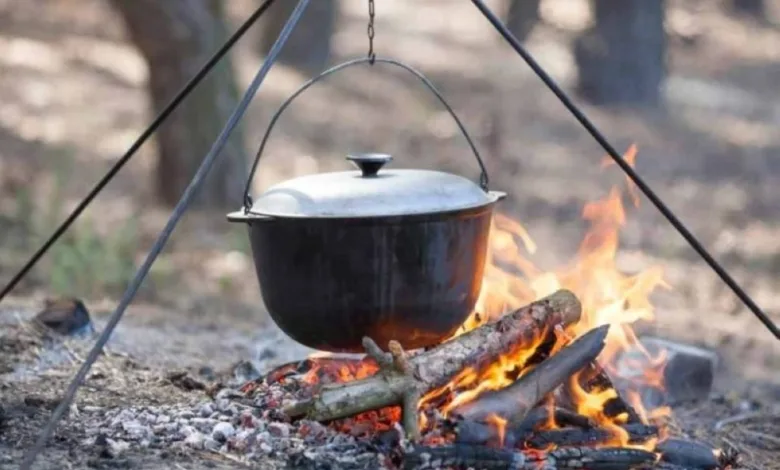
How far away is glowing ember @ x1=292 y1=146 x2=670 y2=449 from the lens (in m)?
4.27

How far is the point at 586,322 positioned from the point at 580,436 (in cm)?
72

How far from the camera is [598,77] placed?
1406 cm

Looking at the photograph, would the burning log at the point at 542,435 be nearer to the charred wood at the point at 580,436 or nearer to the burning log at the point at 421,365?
the charred wood at the point at 580,436

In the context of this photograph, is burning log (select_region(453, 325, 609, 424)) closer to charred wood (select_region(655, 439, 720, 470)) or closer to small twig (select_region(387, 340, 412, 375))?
small twig (select_region(387, 340, 412, 375))

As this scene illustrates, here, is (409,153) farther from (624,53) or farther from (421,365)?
(421,365)

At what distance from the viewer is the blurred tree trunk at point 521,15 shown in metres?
16.0

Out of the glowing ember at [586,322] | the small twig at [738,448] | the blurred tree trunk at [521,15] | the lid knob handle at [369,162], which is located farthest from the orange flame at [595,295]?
the blurred tree trunk at [521,15]

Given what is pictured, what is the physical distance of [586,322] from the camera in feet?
15.7

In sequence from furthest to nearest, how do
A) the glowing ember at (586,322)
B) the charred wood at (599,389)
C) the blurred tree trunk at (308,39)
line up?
the blurred tree trunk at (308,39)
the charred wood at (599,389)
the glowing ember at (586,322)

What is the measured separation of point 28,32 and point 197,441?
477 inches

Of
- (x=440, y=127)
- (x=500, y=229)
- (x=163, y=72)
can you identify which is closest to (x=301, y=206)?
(x=500, y=229)

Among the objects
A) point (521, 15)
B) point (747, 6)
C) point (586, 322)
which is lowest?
point (586, 322)

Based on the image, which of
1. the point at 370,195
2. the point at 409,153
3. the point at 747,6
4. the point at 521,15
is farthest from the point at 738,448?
the point at 747,6

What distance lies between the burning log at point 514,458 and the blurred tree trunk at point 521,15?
1247cm
